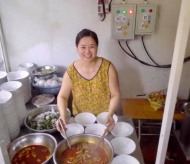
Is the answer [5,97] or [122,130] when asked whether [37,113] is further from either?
[122,130]

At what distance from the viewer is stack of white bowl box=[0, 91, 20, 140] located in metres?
1.14

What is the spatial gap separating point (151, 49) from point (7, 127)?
1699 millimetres

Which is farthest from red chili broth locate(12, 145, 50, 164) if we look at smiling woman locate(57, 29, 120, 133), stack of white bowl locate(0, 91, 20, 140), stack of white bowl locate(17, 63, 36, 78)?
stack of white bowl locate(17, 63, 36, 78)

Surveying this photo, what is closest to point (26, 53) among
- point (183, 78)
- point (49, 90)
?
point (49, 90)

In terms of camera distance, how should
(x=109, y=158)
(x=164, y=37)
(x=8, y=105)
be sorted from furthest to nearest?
1. (x=164, y=37)
2. (x=8, y=105)
3. (x=109, y=158)

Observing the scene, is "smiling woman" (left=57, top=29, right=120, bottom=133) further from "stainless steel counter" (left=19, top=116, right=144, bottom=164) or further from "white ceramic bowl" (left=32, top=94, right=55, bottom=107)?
"white ceramic bowl" (left=32, top=94, right=55, bottom=107)

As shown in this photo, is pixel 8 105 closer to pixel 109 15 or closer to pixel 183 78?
pixel 109 15

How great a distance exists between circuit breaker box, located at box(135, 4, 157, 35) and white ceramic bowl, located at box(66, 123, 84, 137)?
1.27 meters

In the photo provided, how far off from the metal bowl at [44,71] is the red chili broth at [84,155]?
44.9 inches

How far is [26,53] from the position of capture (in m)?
2.30

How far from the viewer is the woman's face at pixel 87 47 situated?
1443mm

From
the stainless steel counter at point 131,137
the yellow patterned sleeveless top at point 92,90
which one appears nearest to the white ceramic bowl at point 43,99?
the yellow patterned sleeveless top at point 92,90

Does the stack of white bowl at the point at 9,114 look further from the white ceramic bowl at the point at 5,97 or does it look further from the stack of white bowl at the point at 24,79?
the stack of white bowl at the point at 24,79

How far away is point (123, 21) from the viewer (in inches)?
80.6
